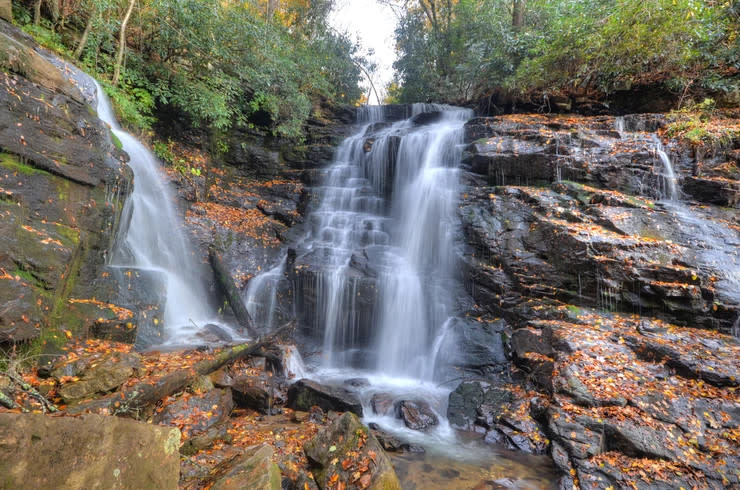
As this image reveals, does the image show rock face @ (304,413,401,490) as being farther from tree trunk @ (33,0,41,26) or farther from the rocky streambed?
tree trunk @ (33,0,41,26)

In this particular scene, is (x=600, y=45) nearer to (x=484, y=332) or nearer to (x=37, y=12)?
(x=484, y=332)

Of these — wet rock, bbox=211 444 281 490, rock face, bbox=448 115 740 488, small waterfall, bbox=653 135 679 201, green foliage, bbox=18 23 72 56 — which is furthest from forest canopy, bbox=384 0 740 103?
wet rock, bbox=211 444 281 490

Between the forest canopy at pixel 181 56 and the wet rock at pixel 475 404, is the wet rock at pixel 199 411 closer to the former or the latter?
the wet rock at pixel 475 404

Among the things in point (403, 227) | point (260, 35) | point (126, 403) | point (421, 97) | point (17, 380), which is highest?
point (421, 97)

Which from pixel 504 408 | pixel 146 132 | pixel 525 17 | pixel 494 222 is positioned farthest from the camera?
pixel 525 17

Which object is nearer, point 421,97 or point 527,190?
point 527,190

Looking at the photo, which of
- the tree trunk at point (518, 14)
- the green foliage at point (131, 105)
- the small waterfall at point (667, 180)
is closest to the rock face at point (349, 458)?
the green foliage at point (131, 105)

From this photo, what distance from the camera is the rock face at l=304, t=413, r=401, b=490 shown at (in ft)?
11.3

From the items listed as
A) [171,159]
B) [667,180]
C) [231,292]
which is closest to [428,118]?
[667,180]

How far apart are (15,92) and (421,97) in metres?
16.8

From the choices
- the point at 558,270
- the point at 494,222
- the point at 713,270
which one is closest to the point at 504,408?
the point at 558,270

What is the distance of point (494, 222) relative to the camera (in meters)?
8.12

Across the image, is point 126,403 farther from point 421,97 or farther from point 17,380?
point 421,97

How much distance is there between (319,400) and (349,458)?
199cm
